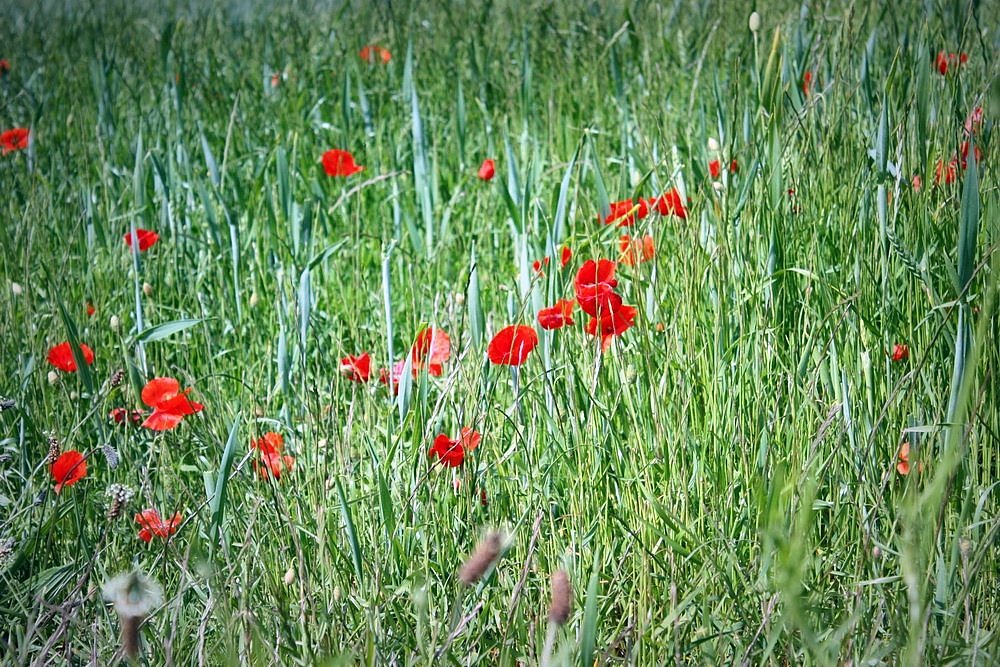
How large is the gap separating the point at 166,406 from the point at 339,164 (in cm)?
103

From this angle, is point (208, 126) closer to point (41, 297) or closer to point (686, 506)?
point (41, 297)

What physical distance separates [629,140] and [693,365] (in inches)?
50.9

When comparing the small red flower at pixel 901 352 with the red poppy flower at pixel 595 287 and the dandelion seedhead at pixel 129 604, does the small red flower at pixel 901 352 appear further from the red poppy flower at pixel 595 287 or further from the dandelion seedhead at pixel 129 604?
the dandelion seedhead at pixel 129 604

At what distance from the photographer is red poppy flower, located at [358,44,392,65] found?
10.7ft

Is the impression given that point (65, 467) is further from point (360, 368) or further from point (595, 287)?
point (595, 287)

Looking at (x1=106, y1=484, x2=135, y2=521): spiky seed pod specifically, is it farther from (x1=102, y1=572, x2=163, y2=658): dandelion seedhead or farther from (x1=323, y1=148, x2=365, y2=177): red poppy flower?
(x1=323, y1=148, x2=365, y2=177): red poppy flower

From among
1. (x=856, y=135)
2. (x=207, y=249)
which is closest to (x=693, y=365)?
(x=856, y=135)

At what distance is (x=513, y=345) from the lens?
1346mm

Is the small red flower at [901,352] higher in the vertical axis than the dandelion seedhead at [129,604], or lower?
lower

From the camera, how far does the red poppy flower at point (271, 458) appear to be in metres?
1.36

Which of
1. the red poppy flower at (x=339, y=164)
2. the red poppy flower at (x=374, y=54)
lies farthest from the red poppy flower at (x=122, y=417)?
the red poppy flower at (x=374, y=54)

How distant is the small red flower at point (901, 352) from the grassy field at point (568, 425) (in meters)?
0.01

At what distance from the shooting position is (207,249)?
2.48m

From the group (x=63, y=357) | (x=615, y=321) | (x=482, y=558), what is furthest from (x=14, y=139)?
(x=482, y=558)
